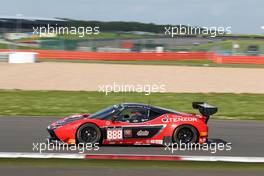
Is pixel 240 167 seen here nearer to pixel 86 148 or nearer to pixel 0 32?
pixel 86 148

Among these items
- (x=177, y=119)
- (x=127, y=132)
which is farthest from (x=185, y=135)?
(x=127, y=132)

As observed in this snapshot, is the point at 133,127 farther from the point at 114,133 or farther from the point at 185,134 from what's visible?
the point at 185,134

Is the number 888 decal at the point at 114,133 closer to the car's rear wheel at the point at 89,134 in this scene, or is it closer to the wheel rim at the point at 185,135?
the car's rear wheel at the point at 89,134

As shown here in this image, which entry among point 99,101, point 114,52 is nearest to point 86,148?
point 99,101

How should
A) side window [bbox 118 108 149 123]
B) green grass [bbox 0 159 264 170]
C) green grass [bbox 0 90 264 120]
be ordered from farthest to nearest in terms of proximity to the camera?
green grass [bbox 0 90 264 120], side window [bbox 118 108 149 123], green grass [bbox 0 159 264 170]

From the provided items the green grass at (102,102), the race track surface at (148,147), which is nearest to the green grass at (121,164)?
the race track surface at (148,147)

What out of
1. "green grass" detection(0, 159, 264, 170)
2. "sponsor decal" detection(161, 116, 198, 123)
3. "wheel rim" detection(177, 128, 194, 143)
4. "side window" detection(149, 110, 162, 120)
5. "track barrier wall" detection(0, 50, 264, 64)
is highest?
"track barrier wall" detection(0, 50, 264, 64)

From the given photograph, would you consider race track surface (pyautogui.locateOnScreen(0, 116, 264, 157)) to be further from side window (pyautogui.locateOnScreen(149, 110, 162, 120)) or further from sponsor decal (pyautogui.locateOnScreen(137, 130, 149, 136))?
side window (pyautogui.locateOnScreen(149, 110, 162, 120))

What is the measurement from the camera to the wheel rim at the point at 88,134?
1077 centimetres

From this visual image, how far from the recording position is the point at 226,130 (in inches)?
549

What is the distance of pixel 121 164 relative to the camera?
895 cm

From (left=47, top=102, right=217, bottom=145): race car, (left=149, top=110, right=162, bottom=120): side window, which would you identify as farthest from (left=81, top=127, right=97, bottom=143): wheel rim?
(left=149, top=110, right=162, bottom=120): side window

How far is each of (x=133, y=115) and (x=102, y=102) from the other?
29.7 ft

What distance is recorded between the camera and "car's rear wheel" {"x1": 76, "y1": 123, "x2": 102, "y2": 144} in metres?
10.8
